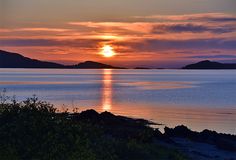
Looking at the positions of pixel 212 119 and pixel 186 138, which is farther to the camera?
pixel 212 119

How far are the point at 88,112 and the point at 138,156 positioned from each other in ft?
65.2

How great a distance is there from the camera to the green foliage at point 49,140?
1642 centimetres

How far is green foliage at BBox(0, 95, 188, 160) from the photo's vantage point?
53.9 ft

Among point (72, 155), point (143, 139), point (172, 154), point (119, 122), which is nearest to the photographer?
point (72, 155)

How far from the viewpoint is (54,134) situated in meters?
16.8

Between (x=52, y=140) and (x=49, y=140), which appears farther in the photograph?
(x=52, y=140)

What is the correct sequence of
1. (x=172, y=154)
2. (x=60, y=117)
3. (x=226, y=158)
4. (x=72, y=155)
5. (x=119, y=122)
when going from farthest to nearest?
(x=119, y=122), (x=226, y=158), (x=172, y=154), (x=60, y=117), (x=72, y=155)

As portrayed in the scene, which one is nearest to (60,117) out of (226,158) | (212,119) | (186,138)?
Result: (226,158)

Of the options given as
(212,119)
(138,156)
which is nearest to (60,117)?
(138,156)

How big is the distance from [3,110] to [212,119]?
40187 millimetres

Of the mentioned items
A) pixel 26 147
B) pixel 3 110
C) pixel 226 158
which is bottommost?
pixel 226 158

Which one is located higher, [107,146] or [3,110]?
[3,110]

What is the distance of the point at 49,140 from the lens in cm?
1653

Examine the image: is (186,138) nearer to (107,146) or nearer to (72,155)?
(107,146)
